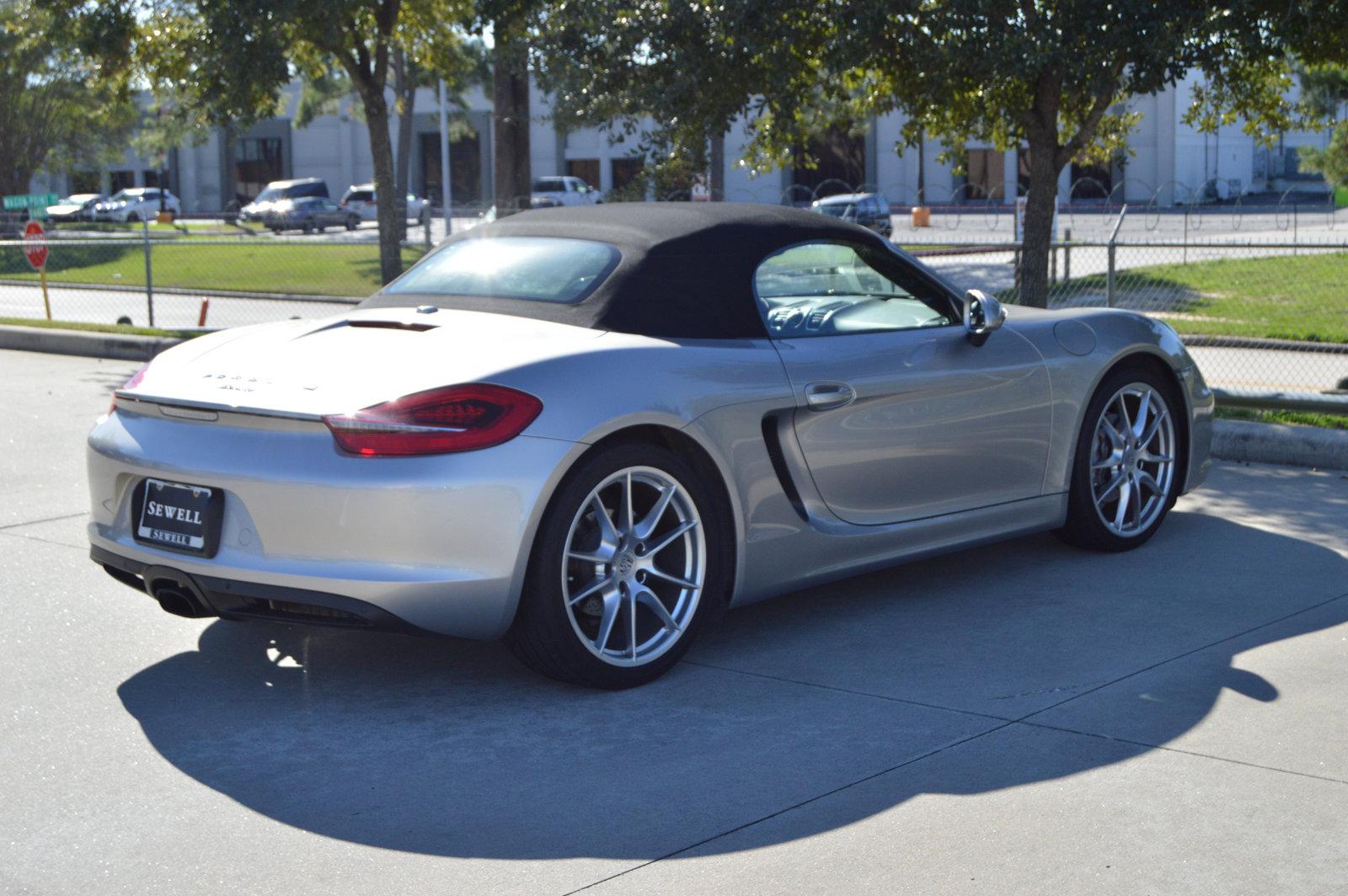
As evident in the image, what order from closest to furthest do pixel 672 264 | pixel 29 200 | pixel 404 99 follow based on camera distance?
pixel 672 264, pixel 29 200, pixel 404 99

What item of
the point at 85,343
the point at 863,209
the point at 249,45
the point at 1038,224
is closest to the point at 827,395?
the point at 1038,224

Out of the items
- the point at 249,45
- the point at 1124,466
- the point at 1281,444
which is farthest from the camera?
the point at 249,45

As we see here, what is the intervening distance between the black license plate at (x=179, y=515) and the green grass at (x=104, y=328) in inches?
415

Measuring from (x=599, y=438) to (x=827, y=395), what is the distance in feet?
Result: 3.37

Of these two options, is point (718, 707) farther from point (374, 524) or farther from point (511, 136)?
point (511, 136)

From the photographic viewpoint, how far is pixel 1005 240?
1373 inches

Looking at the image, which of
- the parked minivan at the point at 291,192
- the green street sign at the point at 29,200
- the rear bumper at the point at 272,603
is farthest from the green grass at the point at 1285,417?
the parked minivan at the point at 291,192

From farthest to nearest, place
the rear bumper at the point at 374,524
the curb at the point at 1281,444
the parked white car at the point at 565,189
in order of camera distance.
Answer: the parked white car at the point at 565,189 < the curb at the point at 1281,444 < the rear bumper at the point at 374,524

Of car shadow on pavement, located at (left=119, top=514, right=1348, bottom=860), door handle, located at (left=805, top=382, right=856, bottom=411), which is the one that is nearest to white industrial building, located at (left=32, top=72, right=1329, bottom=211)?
car shadow on pavement, located at (left=119, top=514, right=1348, bottom=860)

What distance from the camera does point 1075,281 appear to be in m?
19.5

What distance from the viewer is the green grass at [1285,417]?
31.0ft

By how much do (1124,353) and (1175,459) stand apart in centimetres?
65

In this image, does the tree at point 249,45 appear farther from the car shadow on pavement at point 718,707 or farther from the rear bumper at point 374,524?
the rear bumper at point 374,524

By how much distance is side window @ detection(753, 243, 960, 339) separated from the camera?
5.63 meters
